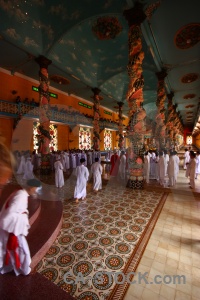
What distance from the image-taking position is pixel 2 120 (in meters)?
10.7

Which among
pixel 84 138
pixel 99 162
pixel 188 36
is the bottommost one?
pixel 99 162

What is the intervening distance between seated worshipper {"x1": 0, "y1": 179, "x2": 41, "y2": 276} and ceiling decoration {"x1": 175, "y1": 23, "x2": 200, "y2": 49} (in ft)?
33.4

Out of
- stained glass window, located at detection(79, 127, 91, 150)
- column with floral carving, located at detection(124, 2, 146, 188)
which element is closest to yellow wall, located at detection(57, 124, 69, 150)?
stained glass window, located at detection(79, 127, 91, 150)

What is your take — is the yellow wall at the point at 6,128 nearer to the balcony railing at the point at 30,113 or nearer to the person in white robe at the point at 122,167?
the balcony railing at the point at 30,113

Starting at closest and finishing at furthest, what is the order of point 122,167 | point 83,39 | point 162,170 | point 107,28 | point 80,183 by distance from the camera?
1. point 80,183
2. point 162,170
3. point 107,28
4. point 122,167
5. point 83,39

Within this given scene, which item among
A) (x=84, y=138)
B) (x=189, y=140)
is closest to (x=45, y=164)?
(x=84, y=138)

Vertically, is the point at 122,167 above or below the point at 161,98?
below

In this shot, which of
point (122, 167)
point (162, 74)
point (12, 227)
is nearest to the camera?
point (12, 227)

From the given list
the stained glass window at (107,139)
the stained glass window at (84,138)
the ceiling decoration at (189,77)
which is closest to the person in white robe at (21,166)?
the stained glass window at (84,138)

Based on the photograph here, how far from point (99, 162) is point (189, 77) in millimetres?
11414

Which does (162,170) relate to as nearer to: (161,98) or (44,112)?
(161,98)

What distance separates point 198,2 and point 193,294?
9.43 m

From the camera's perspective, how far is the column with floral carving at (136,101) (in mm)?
6137

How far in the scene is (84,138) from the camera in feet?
61.5
